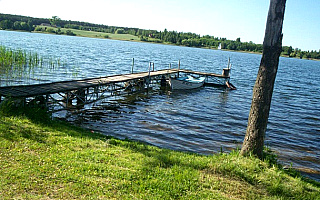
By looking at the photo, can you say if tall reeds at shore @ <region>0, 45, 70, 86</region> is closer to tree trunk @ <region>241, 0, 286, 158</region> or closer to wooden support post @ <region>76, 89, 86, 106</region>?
wooden support post @ <region>76, 89, 86, 106</region>

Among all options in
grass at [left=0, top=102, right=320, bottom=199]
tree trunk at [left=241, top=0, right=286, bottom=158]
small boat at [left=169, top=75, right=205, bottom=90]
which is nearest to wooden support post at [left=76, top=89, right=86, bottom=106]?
grass at [left=0, top=102, right=320, bottom=199]

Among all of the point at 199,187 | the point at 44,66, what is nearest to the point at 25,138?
the point at 199,187

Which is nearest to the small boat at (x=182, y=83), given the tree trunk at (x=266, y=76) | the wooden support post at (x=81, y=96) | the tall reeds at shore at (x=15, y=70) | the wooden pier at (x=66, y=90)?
the wooden pier at (x=66, y=90)

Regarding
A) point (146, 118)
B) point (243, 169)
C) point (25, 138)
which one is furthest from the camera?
point (146, 118)

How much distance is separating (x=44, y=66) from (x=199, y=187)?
3055 centimetres

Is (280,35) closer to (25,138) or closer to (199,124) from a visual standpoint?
(25,138)

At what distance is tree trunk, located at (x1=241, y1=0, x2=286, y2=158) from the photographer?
7.02 m

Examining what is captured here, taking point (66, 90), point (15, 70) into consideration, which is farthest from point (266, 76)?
point (15, 70)

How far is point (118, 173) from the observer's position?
605 centimetres

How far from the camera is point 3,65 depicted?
27.6 m

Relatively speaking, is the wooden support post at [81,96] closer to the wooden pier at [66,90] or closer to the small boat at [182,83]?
the wooden pier at [66,90]

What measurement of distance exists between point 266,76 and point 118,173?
13.6ft

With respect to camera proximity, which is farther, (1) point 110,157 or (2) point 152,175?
(1) point 110,157

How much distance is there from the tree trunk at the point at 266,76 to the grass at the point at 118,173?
1.88 ft
